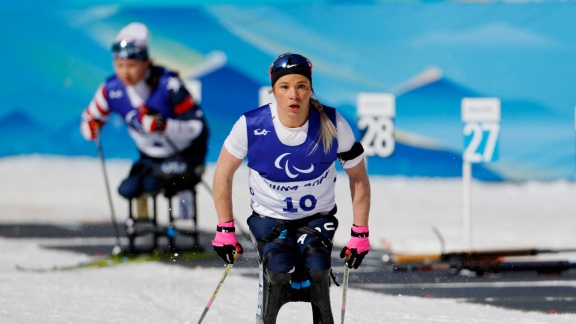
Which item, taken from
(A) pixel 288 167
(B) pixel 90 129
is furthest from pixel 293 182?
(B) pixel 90 129

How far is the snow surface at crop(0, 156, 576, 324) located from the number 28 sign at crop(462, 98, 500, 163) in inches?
40.1

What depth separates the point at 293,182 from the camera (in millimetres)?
7910

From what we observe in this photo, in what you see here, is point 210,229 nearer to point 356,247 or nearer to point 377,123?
point 377,123

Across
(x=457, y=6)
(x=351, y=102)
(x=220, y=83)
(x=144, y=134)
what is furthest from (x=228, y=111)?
(x=144, y=134)

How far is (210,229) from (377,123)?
2920mm

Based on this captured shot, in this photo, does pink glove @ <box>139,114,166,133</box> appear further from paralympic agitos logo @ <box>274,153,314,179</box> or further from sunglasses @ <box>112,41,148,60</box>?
paralympic agitos logo @ <box>274,153,314,179</box>

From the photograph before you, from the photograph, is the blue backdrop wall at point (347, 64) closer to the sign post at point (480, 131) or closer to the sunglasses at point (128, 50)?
the sign post at point (480, 131)

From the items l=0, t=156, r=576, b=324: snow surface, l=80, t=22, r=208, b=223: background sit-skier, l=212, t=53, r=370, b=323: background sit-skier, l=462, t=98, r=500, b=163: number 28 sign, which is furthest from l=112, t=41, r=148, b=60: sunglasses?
l=212, t=53, r=370, b=323: background sit-skier

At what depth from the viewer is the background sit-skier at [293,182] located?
7.77 meters

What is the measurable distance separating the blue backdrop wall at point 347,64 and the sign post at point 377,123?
3.24 meters

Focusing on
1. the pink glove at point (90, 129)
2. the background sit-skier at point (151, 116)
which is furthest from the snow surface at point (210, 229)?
the pink glove at point (90, 129)

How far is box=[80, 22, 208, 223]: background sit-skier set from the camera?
1324 cm

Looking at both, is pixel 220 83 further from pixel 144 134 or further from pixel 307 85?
pixel 307 85

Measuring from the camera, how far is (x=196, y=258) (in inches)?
533
